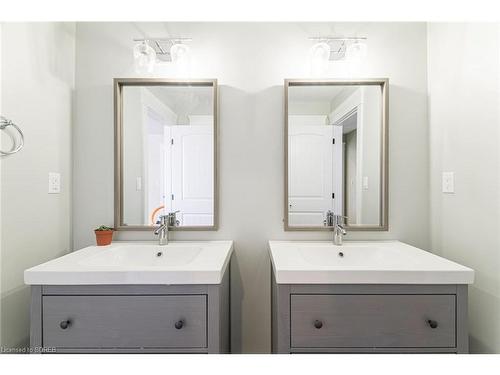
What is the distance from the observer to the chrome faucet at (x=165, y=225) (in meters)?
1.33

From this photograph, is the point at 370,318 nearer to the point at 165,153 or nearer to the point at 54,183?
the point at 165,153

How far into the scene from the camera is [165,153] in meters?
1.41

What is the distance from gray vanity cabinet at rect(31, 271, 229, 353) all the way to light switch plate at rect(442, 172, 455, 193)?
1186mm

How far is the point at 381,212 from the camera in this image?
140 cm

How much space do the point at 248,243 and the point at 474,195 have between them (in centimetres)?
105

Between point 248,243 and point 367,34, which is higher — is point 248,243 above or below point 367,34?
below

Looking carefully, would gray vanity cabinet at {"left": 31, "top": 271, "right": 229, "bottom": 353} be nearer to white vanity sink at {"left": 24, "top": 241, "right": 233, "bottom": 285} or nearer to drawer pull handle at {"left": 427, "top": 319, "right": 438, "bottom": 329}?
white vanity sink at {"left": 24, "top": 241, "right": 233, "bottom": 285}

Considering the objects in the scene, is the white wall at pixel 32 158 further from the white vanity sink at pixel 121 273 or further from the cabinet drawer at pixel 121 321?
the cabinet drawer at pixel 121 321

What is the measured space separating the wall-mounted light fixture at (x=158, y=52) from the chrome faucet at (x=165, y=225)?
781mm

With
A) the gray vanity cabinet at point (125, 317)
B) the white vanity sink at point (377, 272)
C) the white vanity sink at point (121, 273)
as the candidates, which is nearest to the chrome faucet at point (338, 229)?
the white vanity sink at point (377, 272)

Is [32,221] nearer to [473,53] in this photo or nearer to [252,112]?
[252,112]

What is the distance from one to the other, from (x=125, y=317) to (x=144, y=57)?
1.23 m
